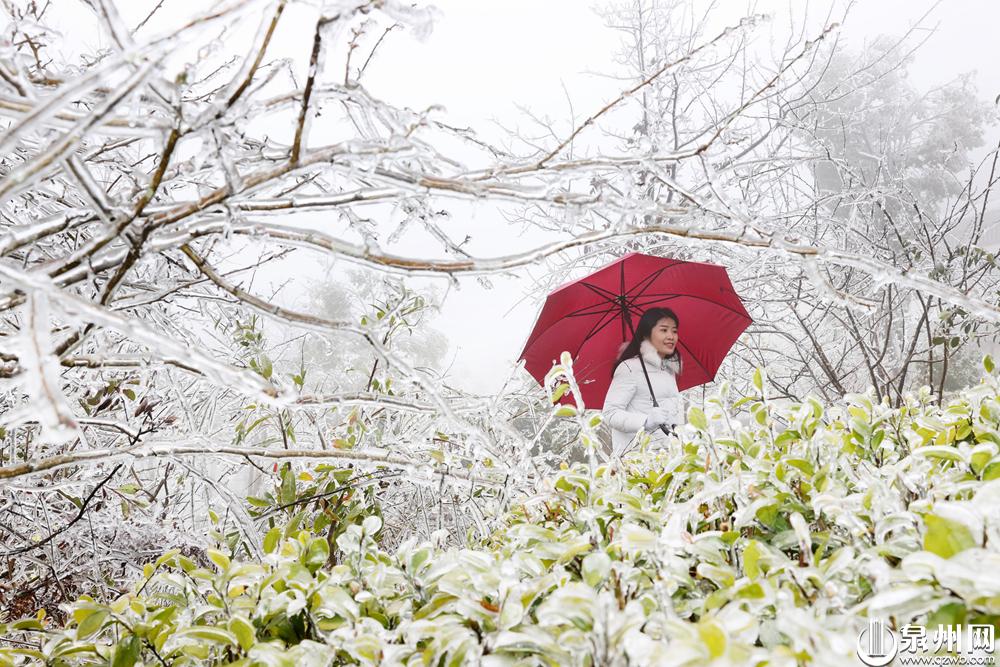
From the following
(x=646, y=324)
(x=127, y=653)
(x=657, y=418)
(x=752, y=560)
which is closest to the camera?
(x=752, y=560)

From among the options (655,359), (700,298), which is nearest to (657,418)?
(655,359)

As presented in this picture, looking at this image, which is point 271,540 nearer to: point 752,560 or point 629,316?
point 752,560

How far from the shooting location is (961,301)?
842 millimetres

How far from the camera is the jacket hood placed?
3961 mm

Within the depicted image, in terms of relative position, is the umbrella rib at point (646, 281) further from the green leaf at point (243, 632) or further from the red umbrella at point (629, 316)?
the green leaf at point (243, 632)

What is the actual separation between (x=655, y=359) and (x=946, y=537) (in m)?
3.46

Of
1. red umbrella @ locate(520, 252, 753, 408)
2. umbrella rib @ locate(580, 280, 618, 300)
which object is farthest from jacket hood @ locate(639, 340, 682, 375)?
umbrella rib @ locate(580, 280, 618, 300)

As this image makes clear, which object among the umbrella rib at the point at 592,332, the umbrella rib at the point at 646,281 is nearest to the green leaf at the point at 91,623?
the umbrella rib at the point at 592,332

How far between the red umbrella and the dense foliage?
2502 millimetres

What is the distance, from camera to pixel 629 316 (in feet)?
12.8

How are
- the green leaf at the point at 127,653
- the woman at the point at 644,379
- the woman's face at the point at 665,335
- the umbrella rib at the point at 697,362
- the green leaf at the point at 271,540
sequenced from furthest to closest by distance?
the umbrella rib at the point at 697,362 → the woman's face at the point at 665,335 → the woman at the point at 644,379 → the green leaf at the point at 271,540 → the green leaf at the point at 127,653

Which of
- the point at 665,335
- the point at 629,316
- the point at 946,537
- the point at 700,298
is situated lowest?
the point at 946,537

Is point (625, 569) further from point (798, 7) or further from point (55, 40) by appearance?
point (798, 7)

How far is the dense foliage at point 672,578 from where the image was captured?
556 mm
